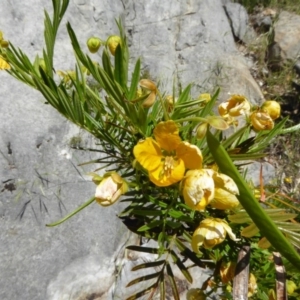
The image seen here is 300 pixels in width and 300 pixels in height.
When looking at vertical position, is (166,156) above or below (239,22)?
above

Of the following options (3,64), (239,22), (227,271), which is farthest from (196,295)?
(239,22)

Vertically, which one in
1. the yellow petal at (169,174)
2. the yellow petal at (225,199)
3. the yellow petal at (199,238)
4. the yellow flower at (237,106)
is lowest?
the yellow petal at (199,238)

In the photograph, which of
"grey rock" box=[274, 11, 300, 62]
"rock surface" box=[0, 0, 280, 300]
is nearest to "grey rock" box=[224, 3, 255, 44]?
"grey rock" box=[274, 11, 300, 62]

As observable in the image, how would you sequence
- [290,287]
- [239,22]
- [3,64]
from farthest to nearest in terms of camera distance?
[239,22], [290,287], [3,64]

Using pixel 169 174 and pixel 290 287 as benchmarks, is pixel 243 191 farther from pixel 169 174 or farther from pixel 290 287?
pixel 290 287

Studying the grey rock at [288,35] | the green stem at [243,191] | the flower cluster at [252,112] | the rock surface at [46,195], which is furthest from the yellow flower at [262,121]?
the grey rock at [288,35]

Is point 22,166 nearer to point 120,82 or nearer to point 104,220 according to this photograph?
point 104,220

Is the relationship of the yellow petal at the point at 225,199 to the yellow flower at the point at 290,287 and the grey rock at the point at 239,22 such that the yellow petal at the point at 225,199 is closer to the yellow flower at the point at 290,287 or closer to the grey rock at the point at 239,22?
the yellow flower at the point at 290,287
